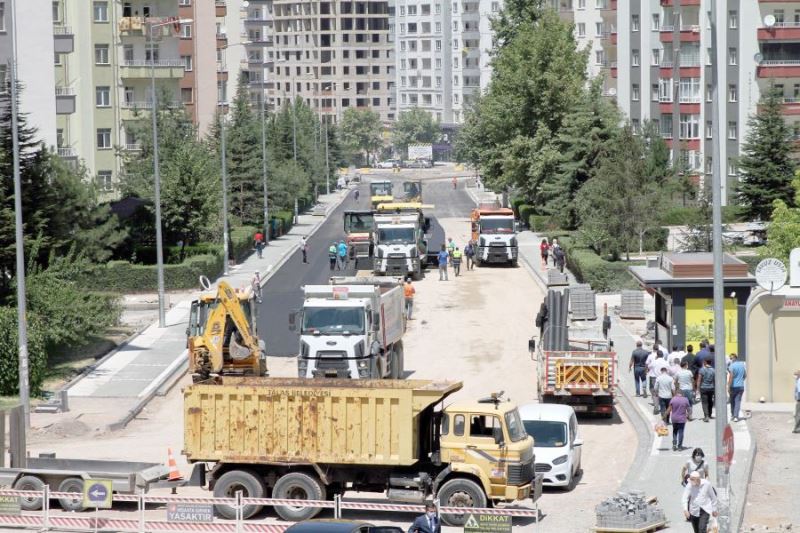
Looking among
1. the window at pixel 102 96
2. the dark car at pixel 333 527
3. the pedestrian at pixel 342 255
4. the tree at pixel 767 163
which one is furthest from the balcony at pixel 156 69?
the dark car at pixel 333 527

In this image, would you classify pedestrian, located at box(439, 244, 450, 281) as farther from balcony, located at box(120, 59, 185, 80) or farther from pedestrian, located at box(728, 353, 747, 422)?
pedestrian, located at box(728, 353, 747, 422)

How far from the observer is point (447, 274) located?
232 ft

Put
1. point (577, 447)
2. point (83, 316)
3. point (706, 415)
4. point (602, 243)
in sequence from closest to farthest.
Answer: point (577, 447), point (706, 415), point (83, 316), point (602, 243)

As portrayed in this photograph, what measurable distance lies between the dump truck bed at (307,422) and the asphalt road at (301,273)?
21.9 metres

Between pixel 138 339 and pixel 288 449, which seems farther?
pixel 138 339

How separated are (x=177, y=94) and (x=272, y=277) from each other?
31171 mm

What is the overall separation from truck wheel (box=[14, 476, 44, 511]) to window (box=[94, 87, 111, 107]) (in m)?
70.8

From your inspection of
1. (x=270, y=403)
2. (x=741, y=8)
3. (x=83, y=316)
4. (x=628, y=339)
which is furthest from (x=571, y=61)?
(x=270, y=403)

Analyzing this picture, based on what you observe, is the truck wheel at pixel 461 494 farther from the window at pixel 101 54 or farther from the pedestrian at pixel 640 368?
the window at pixel 101 54

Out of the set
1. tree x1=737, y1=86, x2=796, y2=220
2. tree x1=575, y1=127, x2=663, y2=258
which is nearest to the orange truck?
tree x1=575, y1=127, x2=663, y2=258

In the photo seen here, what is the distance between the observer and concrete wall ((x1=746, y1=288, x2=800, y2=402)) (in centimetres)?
3641

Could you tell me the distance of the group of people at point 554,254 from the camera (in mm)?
69562

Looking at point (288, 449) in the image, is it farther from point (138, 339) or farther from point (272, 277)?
point (272, 277)

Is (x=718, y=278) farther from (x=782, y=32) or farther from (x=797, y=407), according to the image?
(x=782, y=32)
